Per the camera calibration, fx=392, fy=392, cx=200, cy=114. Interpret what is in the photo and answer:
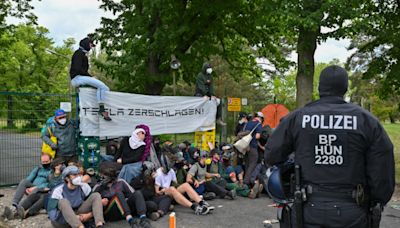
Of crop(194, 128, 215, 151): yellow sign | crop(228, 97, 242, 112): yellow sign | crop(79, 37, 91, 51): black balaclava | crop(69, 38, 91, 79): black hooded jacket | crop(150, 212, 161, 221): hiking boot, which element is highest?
crop(79, 37, 91, 51): black balaclava

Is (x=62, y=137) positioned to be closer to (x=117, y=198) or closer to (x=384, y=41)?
(x=117, y=198)

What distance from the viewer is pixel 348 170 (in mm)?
3023

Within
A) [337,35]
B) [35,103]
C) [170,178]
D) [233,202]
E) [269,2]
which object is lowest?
[233,202]

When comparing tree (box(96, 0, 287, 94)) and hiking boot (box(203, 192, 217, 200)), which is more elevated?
tree (box(96, 0, 287, 94))

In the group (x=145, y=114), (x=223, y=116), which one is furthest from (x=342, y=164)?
(x=223, y=116)

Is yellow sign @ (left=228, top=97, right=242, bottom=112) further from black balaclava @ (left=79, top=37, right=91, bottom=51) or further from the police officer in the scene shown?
the police officer

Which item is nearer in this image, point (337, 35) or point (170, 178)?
point (170, 178)

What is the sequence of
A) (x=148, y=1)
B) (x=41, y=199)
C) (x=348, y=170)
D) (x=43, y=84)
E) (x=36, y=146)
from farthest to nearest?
(x=43, y=84), (x=148, y=1), (x=36, y=146), (x=41, y=199), (x=348, y=170)

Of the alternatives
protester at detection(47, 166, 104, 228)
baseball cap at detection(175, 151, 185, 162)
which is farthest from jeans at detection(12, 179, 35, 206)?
baseball cap at detection(175, 151, 185, 162)

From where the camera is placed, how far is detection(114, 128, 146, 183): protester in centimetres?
732

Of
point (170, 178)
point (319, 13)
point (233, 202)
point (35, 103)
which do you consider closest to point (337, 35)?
point (319, 13)

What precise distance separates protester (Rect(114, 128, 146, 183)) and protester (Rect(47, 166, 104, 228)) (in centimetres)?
115

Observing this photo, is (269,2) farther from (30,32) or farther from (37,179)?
(30,32)

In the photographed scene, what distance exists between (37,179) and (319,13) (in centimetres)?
755
